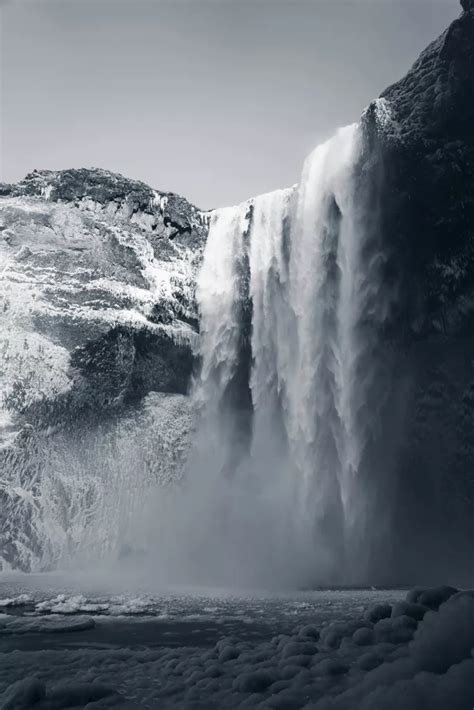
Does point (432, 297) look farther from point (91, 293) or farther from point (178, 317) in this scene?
point (91, 293)

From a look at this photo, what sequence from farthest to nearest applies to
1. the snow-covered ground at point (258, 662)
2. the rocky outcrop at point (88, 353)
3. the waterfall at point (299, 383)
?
the rocky outcrop at point (88, 353)
the waterfall at point (299, 383)
the snow-covered ground at point (258, 662)

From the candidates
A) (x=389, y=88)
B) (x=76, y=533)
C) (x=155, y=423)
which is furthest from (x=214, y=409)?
(x=389, y=88)

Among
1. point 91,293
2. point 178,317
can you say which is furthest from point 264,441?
point 91,293

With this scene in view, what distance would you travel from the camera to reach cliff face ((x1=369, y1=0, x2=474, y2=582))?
27062mm

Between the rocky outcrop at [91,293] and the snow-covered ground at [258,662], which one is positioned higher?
the rocky outcrop at [91,293]

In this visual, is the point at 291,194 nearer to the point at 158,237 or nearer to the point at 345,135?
the point at 345,135

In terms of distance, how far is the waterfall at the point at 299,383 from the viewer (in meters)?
26.8

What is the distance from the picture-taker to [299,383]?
29.1 m

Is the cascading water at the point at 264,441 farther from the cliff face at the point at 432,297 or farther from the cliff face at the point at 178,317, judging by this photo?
the cliff face at the point at 432,297

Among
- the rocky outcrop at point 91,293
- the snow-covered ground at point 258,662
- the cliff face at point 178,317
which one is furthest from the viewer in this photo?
the rocky outcrop at point 91,293

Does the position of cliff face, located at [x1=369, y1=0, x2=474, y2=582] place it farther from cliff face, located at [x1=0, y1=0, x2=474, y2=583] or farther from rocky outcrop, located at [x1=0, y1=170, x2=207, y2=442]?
rocky outcrop, located at [x1=0, y1=170, x2=207, y2=442]

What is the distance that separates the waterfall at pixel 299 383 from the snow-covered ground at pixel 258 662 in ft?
43.9

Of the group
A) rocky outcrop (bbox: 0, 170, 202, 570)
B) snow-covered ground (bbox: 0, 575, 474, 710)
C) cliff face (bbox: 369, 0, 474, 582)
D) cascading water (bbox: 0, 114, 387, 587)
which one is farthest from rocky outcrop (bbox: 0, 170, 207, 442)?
snow-covered ground (bbox: 0, 575, 474, 710)

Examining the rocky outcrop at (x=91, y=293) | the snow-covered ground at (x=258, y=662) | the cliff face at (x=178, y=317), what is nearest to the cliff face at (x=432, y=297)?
the cliff face at (x=178, y=317)
